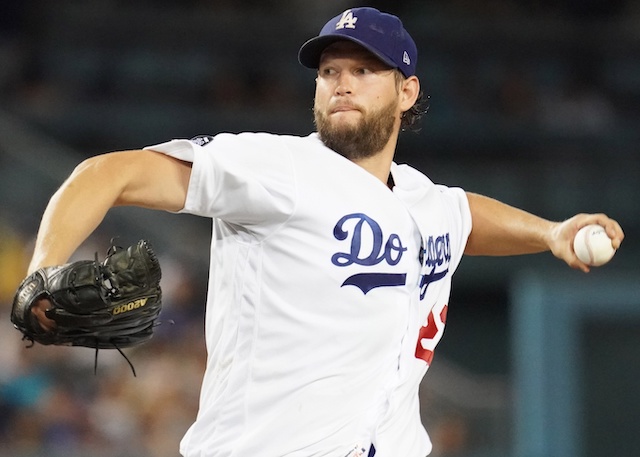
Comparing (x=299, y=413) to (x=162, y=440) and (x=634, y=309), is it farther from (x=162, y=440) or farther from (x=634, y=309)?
(x=162, y=440)

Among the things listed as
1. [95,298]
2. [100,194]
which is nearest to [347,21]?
[100,194]

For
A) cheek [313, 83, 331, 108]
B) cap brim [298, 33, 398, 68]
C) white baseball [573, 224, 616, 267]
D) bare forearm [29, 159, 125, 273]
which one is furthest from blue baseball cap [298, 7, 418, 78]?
bare forearm [29, 159, 125, 273]

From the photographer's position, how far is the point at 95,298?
6.78 feet

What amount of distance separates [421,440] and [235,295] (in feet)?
2.37

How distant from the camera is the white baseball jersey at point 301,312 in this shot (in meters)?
2.54

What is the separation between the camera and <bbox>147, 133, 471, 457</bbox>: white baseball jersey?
254 cm

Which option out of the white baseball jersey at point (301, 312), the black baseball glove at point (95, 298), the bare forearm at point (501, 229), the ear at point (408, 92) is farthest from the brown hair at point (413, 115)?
the black baseball glove at point (95, 298)

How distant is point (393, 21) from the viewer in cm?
290

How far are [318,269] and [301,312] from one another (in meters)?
0.12

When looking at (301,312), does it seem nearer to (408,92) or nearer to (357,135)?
(357,135)

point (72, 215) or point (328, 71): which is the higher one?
point (328, 71)

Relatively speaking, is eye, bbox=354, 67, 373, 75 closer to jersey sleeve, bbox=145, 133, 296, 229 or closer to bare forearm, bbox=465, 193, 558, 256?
jersey sleeve, bbox=145, 133, 296, 229

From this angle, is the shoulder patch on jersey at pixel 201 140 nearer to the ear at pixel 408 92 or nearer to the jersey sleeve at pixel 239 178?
the jersey sleeve at pixel 239 178

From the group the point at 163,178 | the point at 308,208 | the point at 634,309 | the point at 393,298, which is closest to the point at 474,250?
the point at 393,298
